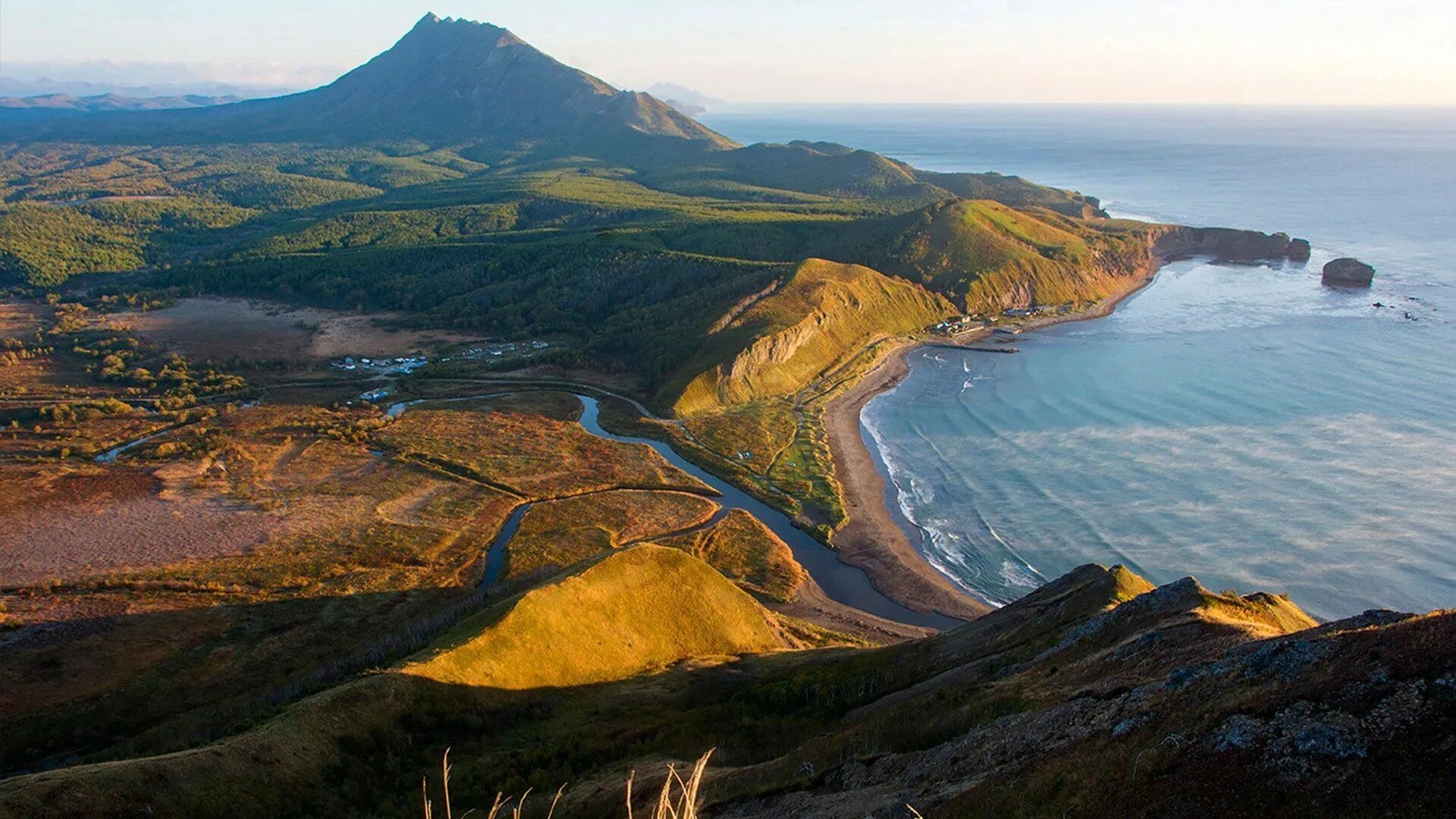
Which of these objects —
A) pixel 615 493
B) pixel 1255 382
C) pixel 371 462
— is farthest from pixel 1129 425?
pixel 371 462

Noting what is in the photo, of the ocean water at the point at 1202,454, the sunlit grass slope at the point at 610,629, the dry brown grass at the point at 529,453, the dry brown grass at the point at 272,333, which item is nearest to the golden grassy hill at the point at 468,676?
the sunlit grass slope at the point at 610,629

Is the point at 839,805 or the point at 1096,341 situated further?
the point at 1096,341

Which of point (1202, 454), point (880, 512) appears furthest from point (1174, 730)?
point (1202, 454)

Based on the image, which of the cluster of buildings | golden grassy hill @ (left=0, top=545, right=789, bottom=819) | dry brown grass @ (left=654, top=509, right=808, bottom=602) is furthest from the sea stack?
the cluster of buildings

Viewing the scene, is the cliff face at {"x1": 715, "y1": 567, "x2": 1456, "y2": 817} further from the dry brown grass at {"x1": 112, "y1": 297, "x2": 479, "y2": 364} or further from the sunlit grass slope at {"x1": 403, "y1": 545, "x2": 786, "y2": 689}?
the dry brown grass at {"x1": 112, "y1": 297, "x2": 479, "y2": 364}

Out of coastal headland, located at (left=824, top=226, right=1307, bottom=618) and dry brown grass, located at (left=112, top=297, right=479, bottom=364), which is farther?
dry brown grass, located at (left=112, top=297, right=479, bottom=364)

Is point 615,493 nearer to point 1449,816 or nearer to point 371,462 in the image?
point 371,462

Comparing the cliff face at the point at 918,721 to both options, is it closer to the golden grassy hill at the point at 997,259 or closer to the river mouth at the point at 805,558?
the river mouth at the point at 805,558
